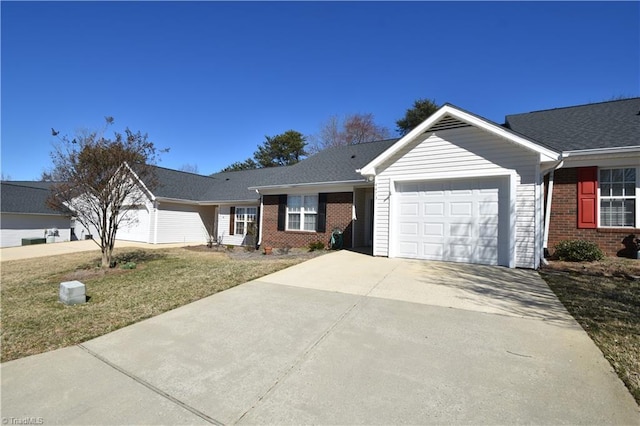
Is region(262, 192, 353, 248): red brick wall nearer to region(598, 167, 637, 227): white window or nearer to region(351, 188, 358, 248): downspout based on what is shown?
region(351, 188, 358, 248): downspout

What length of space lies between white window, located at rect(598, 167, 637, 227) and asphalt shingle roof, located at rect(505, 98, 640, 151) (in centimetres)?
93

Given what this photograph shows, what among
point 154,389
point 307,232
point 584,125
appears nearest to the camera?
point 154,389

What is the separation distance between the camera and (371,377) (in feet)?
9.25

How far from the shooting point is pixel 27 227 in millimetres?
21562

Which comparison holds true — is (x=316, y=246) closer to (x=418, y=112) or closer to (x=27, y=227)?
(x=418, y=112)

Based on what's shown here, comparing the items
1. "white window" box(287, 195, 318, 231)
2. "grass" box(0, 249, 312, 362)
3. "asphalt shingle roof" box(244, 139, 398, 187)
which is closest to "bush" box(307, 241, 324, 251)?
"white window" box(287, 195, 318, 231)

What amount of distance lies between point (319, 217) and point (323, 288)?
731 centimetres

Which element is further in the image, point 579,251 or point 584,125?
point 584,125

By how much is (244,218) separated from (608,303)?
15.7 meters

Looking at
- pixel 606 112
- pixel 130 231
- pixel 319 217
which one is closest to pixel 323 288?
pixel 319 217

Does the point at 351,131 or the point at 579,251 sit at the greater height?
the point at 351,131

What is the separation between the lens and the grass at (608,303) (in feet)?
10.0

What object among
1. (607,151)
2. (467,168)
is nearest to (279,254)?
(467,168)

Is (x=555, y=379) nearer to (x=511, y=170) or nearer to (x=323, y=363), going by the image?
(x=323, y=363)
